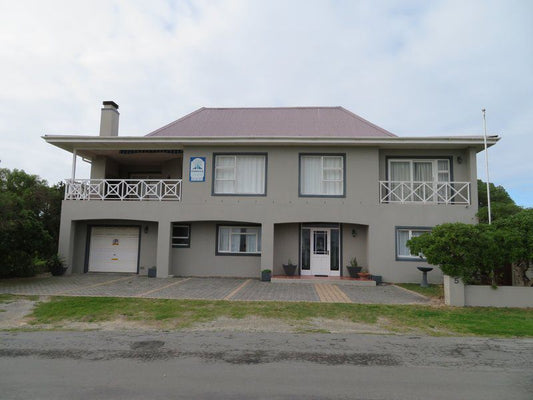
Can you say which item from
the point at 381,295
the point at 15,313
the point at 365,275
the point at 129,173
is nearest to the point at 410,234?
the point at 365,275

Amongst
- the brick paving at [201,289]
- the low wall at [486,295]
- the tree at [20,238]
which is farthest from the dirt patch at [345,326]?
the tree at [20,238]

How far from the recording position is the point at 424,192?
540 inches

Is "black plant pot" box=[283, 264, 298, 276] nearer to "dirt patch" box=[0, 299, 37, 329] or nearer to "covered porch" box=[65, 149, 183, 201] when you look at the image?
"covered porch" box=[65, 149, 183, 201]

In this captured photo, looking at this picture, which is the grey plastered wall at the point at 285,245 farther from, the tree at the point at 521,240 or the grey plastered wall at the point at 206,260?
the tree at the point at 521,240

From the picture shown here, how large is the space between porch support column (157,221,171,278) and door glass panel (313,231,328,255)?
5720 millimetres

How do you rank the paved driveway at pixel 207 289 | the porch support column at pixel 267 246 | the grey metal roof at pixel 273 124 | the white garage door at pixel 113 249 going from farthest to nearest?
the grey metal roof at pixel 273 124
the white garage door at pixel 113 249
the porch support column at pixel 267 246
the paved driveway at pixel 207 289

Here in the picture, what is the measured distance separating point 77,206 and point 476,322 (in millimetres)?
13955

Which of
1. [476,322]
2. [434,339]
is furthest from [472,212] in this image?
[434,339]

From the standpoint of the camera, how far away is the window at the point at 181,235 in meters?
14.7

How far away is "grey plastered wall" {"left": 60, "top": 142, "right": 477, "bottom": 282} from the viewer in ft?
43.6

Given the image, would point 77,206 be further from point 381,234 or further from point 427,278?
point 427,278

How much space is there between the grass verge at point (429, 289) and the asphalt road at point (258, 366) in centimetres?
426

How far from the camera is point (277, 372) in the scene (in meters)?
4.66

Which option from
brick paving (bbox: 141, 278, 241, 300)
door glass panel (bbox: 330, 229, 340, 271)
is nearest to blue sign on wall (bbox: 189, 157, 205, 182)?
brick paving (bbox: 141, 278, 241, 300)
